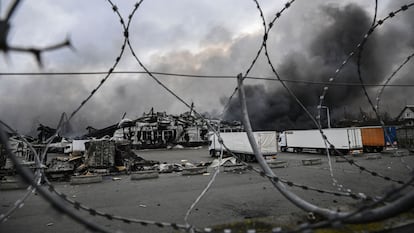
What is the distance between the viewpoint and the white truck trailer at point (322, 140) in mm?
23156

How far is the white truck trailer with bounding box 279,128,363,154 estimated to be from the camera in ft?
76.0

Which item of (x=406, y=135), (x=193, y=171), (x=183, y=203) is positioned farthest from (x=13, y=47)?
(x=406, y=135)

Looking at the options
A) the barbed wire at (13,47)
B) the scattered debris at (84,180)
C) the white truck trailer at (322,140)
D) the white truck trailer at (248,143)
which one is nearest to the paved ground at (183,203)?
the scattered debris at (84,180)

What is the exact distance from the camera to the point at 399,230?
2492mm

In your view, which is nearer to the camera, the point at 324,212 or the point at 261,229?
the point at 324,212

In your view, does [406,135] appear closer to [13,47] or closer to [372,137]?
[372,137]

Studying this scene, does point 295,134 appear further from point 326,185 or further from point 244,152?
point 326,185

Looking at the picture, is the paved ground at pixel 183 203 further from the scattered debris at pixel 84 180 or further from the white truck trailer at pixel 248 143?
the white truck trailer at pixel 248 143

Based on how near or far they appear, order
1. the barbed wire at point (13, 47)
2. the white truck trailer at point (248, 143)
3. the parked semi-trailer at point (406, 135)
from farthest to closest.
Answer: the parked semi-trailer at point (406, 135), the white truck trailer at point (248, 143), the barbed wire at point (13, 47)

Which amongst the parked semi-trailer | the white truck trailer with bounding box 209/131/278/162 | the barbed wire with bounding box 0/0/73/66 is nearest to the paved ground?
the barbed wire with bounding box 0/0/73/66

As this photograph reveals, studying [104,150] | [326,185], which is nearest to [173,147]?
[104,150]

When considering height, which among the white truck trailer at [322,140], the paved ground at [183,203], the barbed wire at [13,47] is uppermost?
the barbed wire at [13,47]

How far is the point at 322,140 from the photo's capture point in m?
24.6

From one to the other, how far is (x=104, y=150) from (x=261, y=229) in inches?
554
